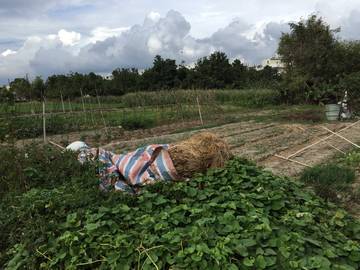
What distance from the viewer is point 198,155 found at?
15.0 feet

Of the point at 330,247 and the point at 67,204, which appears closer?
the point at 330,247

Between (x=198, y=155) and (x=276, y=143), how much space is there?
17.0 ft

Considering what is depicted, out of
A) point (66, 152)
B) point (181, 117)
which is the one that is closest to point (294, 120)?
point (181, 117)

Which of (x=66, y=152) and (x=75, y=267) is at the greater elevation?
(x=66, y=152)

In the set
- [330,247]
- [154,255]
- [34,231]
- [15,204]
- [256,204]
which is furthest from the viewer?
[15,204]

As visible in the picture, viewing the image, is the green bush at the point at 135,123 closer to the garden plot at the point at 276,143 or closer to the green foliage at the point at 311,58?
the garden plot at the point at 276,143

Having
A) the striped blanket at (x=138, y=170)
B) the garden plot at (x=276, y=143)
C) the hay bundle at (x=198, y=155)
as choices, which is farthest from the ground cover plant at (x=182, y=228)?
the garden plot at (x=276, y=143)

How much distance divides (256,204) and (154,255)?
105 centimetres

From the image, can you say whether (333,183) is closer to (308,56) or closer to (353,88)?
(353,88)

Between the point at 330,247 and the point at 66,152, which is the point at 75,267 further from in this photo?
the point at 66,152

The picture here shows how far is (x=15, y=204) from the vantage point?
3705 mm

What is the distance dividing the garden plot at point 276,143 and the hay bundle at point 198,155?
1.78m

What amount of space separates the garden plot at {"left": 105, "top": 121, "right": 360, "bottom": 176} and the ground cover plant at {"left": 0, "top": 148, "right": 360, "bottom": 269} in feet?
8.88

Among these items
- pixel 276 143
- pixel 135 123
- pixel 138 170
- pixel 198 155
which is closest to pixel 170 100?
pixel 135 123
